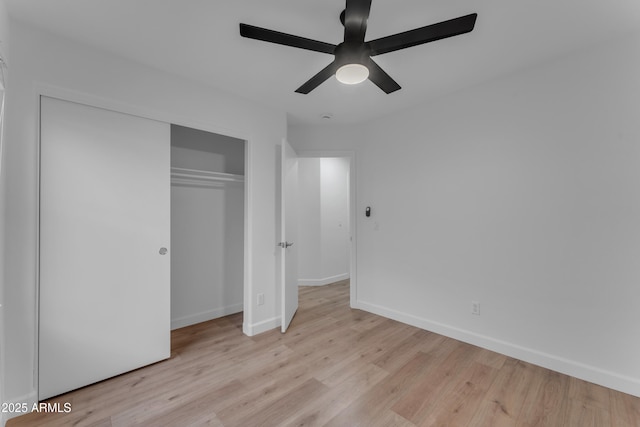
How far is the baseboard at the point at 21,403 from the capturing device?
1.62 m

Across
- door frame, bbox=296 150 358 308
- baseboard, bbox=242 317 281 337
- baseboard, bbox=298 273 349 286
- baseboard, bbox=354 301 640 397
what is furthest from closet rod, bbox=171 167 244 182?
baseboard, bbox=354 301 640 397

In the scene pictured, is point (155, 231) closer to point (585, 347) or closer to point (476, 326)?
point (476, 326)

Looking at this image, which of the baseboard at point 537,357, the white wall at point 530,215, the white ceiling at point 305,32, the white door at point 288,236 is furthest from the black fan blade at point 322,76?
the baseboard at point 537,357

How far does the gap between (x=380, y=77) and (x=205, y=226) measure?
8.10 ft

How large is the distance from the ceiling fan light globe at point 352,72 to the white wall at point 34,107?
1525 mm

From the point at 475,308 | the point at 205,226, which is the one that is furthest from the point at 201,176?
the point at 475,308

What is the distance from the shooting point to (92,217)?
1.97m

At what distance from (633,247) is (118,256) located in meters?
3.70

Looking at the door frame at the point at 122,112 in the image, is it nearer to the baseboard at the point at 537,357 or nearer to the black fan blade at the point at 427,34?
the black fan blade at the point at 427,34

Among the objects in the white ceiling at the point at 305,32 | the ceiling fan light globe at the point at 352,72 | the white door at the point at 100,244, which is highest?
the white ceiling at the point at 305,32

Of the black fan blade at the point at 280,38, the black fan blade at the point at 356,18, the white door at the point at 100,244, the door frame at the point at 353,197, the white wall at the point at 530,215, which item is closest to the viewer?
the black fan blade at the point at 356,18

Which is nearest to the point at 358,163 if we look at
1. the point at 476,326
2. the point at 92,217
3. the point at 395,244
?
the point at 395,244

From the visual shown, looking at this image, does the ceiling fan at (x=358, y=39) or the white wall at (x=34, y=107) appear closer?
the ceiling fan at (x=358, y=39)

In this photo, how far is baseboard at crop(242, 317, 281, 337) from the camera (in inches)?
110
